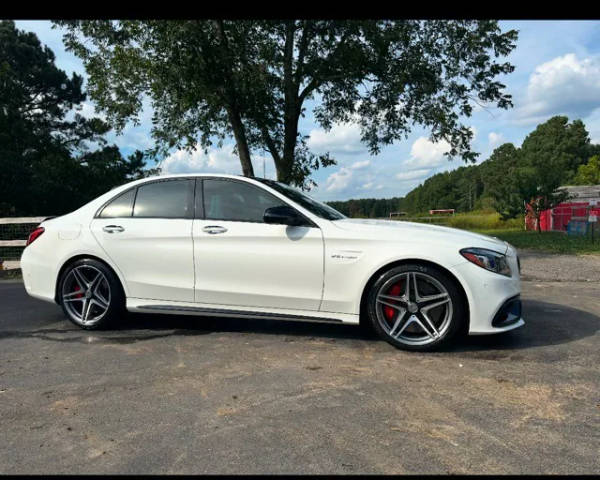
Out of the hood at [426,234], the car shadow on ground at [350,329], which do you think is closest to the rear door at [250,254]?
the hood at [426,234]

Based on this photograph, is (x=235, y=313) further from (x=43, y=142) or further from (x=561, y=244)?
(x=43, y=142)

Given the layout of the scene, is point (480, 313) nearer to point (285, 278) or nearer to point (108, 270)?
point (285, 278)

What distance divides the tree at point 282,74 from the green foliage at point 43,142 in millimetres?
6191

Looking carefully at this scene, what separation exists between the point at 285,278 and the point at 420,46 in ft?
43.1

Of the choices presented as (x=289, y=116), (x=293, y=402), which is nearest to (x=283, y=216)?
(x=293, y=402)

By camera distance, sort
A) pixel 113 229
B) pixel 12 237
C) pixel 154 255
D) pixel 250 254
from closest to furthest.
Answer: pixel 250 254 < pixel 154 255 < pixel 113 229 < pixel 12 237

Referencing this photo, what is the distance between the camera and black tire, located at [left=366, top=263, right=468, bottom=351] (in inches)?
152

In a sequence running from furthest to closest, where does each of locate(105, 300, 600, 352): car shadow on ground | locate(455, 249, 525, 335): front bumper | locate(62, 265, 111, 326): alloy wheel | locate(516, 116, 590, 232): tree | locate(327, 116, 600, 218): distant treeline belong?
locate(516, 116, 590, 232): tree
locate(327, 116, 600, 218): distant treeline
locate(62, 265, 111, 326): alloy wheel
locate(105, 300, 600, 352): car shadow on ground
locate(455, 249, 525, 335): front bumper

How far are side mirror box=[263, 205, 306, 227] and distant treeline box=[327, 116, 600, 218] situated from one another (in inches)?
59.1

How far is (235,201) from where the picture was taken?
4.47 meters

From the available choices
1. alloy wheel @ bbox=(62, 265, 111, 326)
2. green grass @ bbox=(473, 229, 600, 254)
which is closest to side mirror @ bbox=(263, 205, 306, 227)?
alloy wheel @ bbox=(62, 265, 111, 326)

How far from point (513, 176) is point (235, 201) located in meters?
28.9

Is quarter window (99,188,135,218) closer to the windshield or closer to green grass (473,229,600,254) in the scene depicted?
the windshield

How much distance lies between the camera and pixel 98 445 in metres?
2.37
